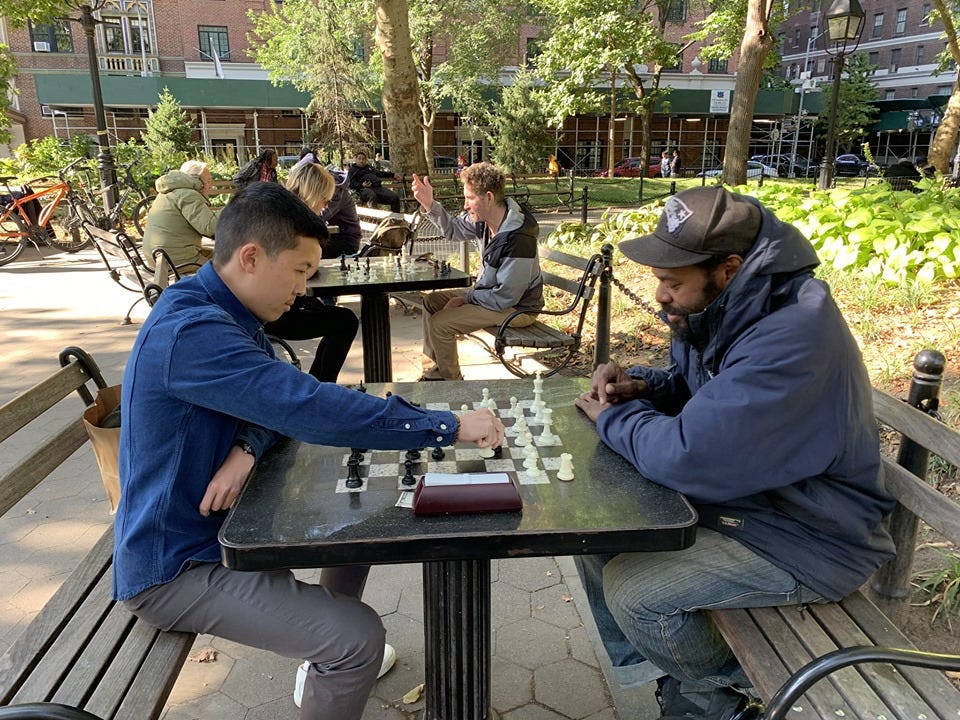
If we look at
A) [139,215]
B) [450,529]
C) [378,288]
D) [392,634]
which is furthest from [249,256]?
[139,215]

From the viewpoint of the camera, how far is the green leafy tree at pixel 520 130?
1101 inches

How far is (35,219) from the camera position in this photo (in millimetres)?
13141

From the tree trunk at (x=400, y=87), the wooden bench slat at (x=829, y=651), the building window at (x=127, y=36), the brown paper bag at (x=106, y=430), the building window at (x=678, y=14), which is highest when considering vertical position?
the building window at (x=678, y=14)

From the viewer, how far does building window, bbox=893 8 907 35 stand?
59.5m

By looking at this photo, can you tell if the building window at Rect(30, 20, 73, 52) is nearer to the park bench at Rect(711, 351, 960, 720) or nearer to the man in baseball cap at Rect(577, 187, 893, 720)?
the man in baseball cap at Rect(577, 187, 893, 720)

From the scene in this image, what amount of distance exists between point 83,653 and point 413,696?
1.15 metres

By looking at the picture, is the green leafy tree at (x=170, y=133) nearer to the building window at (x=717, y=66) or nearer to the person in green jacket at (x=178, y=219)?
the person in green jacket at (x=178, y=219)

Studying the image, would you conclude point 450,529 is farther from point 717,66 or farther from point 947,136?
point 717,66

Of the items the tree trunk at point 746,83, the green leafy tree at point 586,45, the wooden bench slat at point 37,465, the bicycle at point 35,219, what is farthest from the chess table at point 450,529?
the green leafy tree at point 586,45

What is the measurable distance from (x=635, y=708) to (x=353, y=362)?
4471 millimetres

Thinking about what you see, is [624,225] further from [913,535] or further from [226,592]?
[226,592]

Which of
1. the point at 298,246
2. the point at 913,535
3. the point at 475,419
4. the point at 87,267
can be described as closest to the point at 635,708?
the point at 913,535

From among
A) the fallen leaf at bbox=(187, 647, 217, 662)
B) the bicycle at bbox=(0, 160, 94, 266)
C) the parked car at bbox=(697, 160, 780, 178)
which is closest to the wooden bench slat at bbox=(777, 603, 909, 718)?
the fallen leaf at bbox=(187, 647, 217, 662)

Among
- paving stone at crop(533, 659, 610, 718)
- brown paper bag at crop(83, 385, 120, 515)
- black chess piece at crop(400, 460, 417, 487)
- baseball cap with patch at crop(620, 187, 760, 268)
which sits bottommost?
paving stone at crop(533, 659, 610, 718)
